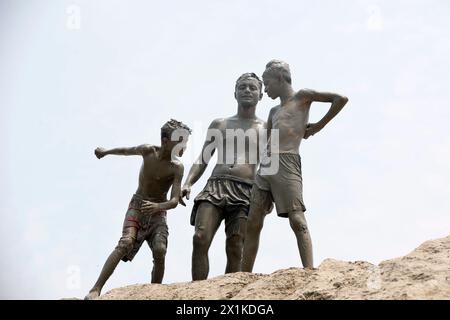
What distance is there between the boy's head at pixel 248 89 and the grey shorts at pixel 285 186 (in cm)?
141

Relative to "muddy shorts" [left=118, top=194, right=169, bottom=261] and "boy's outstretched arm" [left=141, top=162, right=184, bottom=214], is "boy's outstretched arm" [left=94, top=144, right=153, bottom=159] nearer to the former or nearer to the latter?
"boy's outstretched arm" [left=141, top=162, right=184, bottom=214]

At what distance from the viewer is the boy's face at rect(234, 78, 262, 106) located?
8711 millimetres

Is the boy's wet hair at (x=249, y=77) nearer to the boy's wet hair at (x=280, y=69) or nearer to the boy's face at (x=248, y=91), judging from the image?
the boy's face at (x=248, y=91)

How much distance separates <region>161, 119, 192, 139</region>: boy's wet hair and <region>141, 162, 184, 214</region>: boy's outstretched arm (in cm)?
36

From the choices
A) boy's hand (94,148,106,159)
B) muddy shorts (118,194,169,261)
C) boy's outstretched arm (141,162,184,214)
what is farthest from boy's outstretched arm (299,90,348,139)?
boy's hand (94,148,106,159)

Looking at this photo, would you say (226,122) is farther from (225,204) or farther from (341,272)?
(341,272)

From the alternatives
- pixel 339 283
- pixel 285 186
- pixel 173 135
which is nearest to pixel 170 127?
pixel 173 135

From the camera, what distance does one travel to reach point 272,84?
309 inches

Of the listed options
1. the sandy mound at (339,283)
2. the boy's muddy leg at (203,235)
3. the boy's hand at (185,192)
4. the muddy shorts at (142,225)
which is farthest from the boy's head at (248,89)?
the sandy mound at (339,283)

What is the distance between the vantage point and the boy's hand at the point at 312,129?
763 cm
